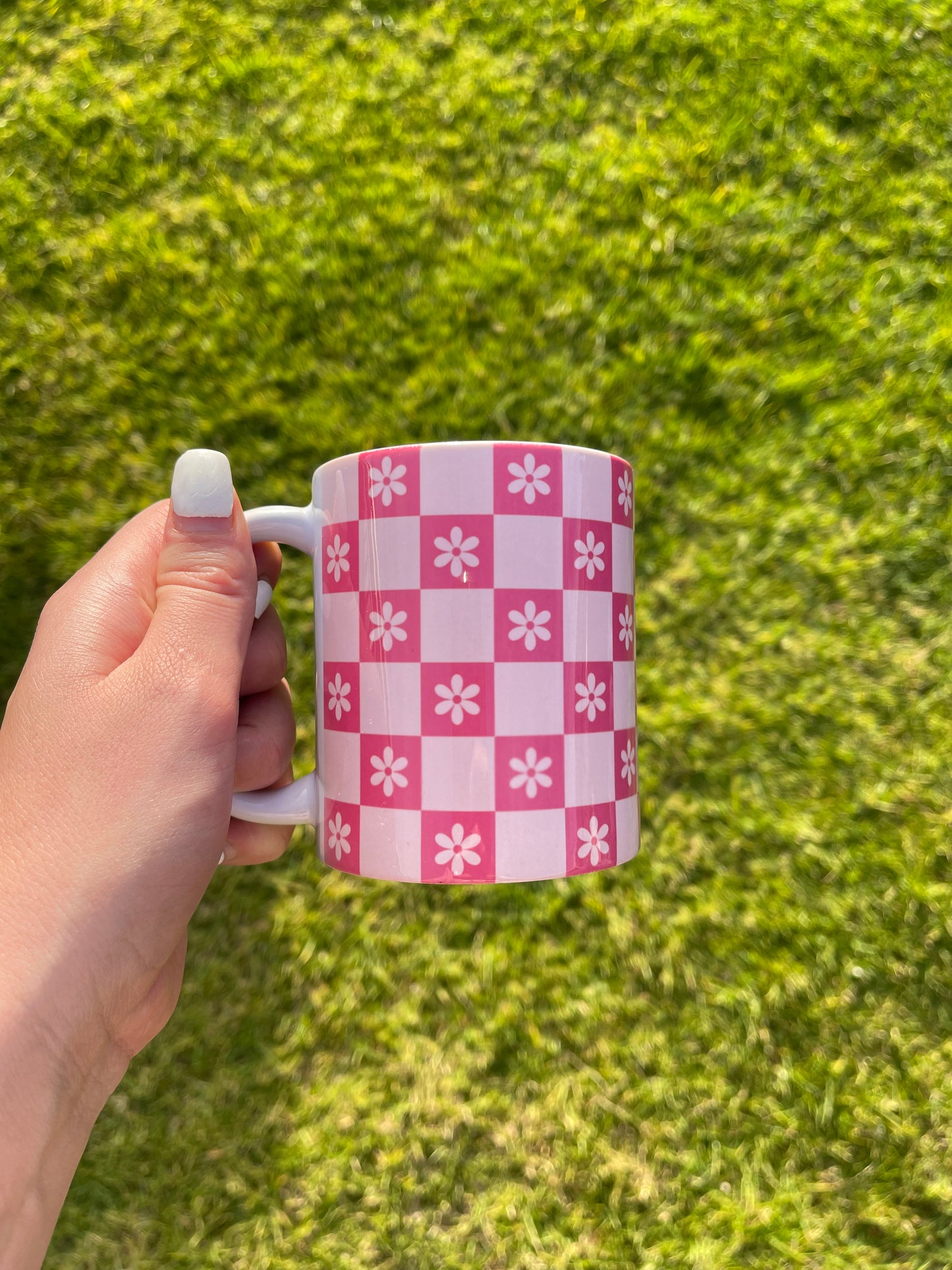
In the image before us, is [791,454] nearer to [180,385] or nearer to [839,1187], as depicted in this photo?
[180,385]

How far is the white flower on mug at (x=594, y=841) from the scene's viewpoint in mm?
701

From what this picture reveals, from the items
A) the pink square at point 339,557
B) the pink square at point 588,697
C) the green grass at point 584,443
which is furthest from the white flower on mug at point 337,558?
the green grass at point 584,443

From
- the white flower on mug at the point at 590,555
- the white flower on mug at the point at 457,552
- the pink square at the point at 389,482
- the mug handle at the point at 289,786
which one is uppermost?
the pink square at the point at 389,482

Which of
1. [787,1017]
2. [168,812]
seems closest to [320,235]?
[168,812]

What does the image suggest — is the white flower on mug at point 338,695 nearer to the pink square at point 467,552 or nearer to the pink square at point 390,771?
the pink square at point 390,771

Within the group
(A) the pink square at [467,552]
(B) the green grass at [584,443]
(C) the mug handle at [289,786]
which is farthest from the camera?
(B) the green grass at [584,443]

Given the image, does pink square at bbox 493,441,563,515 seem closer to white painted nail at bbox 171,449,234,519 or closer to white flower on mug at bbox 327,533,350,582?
white flower on mug at bbox 327,533,350,582

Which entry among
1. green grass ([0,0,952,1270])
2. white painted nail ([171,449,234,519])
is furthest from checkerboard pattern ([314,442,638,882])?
green grass ([0,0,952,1270])

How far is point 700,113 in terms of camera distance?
49.2 inches

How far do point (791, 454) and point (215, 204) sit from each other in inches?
36.5

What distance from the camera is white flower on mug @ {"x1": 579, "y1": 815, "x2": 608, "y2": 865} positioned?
701 mm

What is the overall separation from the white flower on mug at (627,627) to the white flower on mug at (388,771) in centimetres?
22

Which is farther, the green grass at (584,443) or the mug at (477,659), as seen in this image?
the green grass at (584,443)

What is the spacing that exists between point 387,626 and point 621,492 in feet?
0.79
